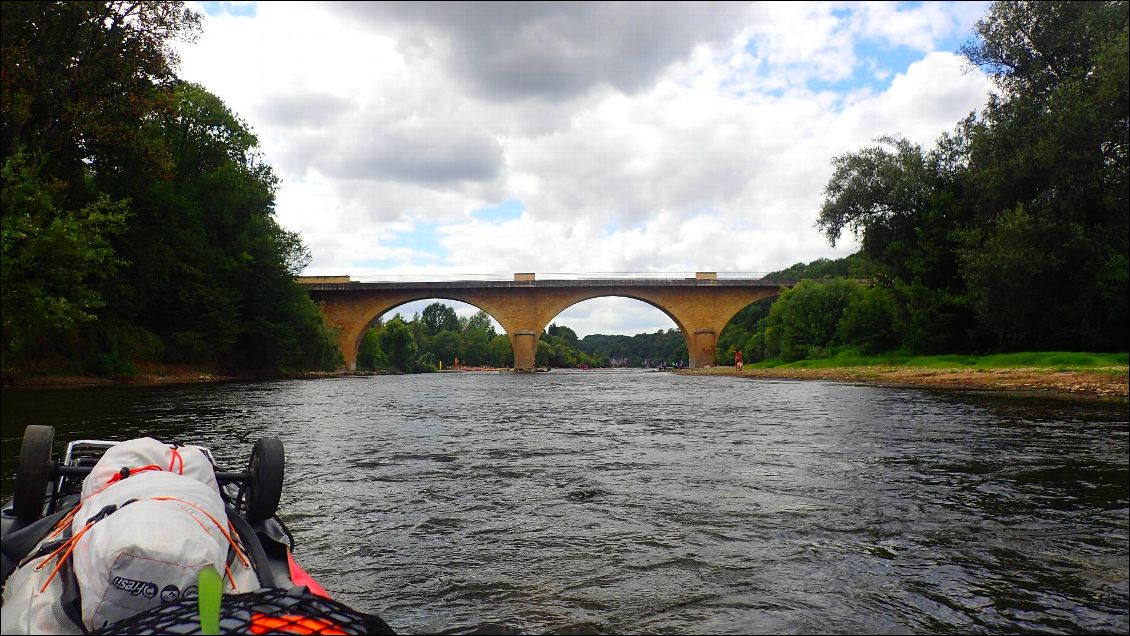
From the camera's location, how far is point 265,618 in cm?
181

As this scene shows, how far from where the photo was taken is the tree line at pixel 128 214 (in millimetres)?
17781

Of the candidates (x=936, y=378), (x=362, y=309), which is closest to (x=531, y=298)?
(x=362, y=309)

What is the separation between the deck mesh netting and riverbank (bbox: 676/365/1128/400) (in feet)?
62.4

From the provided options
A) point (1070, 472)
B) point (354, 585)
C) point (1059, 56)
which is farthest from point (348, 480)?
point (1059, 56)

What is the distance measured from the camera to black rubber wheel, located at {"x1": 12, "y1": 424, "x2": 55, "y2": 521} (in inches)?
142

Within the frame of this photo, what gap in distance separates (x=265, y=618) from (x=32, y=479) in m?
2.74

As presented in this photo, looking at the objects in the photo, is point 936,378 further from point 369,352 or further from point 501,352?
point 501,352

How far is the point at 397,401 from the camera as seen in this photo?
20234 mm

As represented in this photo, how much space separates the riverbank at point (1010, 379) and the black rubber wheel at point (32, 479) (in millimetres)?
19490

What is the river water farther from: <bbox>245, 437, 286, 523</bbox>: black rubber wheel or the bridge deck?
the bridge deck

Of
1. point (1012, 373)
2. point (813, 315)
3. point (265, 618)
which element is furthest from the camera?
point (813, 315)

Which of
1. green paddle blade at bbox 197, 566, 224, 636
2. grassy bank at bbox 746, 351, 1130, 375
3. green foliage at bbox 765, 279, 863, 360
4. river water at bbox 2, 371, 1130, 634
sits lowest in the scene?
river water at bbox 2, 371, 1130, 634

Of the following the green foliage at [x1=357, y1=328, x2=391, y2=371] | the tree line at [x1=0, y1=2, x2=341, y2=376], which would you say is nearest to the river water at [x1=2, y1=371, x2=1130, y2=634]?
the tree line at [x1=0, y1=2, x2=341, y2=376]

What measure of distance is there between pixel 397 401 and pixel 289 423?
24.4 feet
